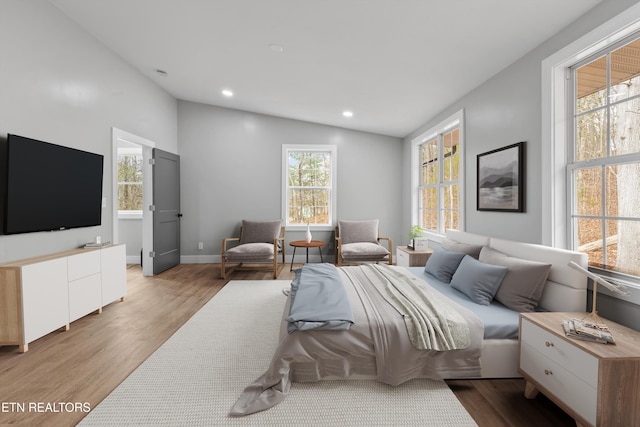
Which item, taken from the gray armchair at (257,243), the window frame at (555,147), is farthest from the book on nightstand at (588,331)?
the gray armchair at (257,243)

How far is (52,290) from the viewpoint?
8.76 ft

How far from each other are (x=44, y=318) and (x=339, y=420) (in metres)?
2.66

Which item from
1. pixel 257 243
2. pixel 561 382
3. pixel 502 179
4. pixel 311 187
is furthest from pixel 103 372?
pixel 311 187

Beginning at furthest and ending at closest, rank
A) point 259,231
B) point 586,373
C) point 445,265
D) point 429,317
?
point 259,231, point 445,265, point 429,317, point 586,373

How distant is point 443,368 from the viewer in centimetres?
193

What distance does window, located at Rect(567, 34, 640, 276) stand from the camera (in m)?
1.95

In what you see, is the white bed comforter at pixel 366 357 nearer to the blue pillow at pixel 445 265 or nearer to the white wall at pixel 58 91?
the blue pillow at pixel 445 265

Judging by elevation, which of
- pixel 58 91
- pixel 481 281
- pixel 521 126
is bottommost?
pixel 481 281

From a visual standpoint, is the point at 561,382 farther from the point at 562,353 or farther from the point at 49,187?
the point at 49,187

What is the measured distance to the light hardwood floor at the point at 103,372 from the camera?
5.58 ft

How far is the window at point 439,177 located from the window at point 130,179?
5445 mm

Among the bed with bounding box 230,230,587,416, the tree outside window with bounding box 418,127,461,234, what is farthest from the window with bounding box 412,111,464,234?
the bed with bounding box 230,230,587,416

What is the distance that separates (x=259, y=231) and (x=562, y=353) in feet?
15.0

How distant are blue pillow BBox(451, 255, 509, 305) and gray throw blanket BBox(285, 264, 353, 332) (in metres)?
1.03
